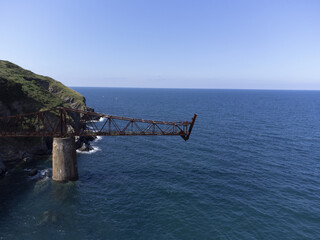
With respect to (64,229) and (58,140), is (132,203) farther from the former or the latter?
(58,140)

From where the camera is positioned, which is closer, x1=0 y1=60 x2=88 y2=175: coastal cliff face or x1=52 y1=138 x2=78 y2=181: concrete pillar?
x1=52 y1=138 x2=78 y2=181: concrete pillar

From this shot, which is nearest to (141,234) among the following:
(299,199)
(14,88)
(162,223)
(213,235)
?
(162,223)

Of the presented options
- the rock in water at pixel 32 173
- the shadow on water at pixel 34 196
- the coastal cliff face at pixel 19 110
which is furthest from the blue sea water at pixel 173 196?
the coastal cliff face at pixel 19 110

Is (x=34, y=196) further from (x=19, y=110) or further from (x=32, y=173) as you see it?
(x=19, y=110)

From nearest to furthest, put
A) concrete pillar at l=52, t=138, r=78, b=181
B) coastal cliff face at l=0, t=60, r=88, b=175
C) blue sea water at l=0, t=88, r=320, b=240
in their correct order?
blue sea water at l=0, t=88, r=320, b=240 < concrete pillar at l=52, t=138, r=78, b=181 < coastal cliff face at l=0, t=60, r=88, b=175

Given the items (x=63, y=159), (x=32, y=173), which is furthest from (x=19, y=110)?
(x=63, y=159)

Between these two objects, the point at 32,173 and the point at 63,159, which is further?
the point at 32,173

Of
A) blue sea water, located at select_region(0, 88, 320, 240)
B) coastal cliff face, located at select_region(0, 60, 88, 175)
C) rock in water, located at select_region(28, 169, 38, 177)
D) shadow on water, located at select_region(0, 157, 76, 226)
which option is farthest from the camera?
coastal cliff face, located at select_region(0, 60, 88, 175)

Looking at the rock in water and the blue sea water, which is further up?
the rock in water

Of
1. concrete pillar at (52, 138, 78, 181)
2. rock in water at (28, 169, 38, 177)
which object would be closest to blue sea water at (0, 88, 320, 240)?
rock in water at (28, 169, 38, 177)

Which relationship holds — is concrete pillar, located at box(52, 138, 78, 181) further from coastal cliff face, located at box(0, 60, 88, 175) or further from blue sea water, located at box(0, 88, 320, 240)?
coastal cliff face, located at box(0, 60, 88, 175)
